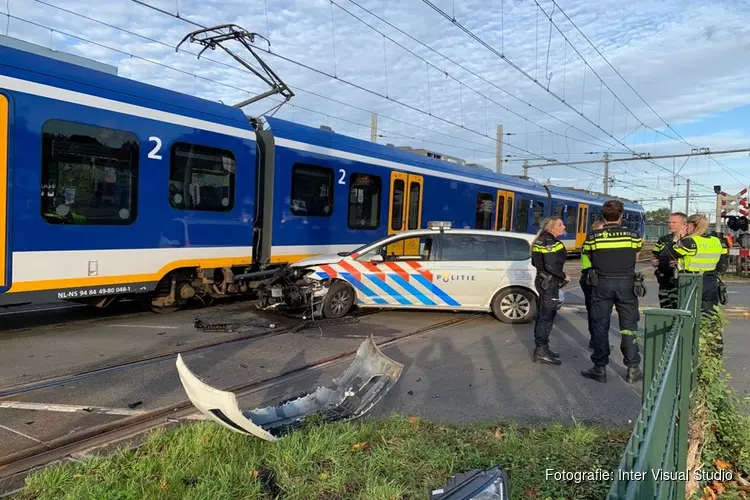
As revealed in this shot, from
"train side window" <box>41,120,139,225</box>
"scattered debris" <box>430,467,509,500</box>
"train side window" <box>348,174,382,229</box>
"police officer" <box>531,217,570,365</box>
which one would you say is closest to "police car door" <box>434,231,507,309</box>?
"police officer" <box>531,217,570,365</box>

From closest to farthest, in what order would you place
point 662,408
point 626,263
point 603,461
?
point 662,408 → point 603,461 → point 626,263

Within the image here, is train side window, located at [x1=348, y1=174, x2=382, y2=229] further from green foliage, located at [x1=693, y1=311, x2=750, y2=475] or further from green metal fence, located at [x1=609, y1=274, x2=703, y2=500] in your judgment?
green foliage, located at [x1=693, y1=311, x2=750, y2=475]

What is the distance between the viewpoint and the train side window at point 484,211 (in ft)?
51.3

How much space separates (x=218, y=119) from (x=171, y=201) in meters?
1.53

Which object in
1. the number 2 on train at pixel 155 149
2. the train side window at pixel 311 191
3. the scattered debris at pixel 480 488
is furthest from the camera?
the train side window at pixel 311 191

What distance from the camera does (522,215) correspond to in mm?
18516

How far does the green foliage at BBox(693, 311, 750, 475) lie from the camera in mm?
3529

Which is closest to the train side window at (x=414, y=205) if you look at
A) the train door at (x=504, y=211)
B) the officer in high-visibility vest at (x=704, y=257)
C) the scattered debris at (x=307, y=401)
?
the train door at (x=504, y=211)

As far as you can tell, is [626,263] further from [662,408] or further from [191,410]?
[191,410]

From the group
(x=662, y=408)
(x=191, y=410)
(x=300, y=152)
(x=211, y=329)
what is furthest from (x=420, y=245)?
(x=662, y=408)

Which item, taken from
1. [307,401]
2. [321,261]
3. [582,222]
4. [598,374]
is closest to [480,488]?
[307,401]

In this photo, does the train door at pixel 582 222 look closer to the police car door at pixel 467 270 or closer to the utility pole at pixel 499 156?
the utility pole at pixel 499 156

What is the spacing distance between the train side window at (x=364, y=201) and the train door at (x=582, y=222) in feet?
50.2

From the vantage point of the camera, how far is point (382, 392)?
186 inches
